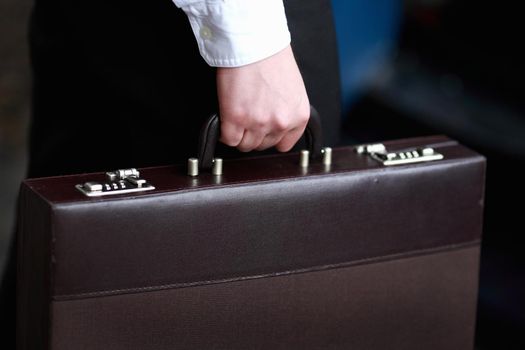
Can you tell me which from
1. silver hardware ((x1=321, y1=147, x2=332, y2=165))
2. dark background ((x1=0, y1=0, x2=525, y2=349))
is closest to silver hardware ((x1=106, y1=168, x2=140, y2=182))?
silver hardware ((x1=321, y1=147, x2=332, y2=165))

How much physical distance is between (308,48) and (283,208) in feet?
0.68

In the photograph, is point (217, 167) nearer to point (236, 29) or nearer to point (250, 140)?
point (250, 140)

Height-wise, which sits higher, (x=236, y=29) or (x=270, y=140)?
(x=236, y=29)

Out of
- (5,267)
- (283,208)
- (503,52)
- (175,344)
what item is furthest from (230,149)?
(503,52)

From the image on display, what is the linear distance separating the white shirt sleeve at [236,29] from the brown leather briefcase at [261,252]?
0.24 feet

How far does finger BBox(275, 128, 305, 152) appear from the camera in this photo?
105 centimetres

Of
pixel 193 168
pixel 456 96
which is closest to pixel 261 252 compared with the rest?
pixel 193 168

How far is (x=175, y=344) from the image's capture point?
99 centimetres

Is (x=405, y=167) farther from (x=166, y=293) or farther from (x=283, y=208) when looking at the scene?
(x=166, y=293)

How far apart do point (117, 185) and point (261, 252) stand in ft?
0.57

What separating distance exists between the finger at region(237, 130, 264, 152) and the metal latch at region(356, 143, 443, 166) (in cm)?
16

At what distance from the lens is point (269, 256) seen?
1.03m

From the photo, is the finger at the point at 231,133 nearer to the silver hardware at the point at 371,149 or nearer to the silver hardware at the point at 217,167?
the silver hardware at the point at 217,167

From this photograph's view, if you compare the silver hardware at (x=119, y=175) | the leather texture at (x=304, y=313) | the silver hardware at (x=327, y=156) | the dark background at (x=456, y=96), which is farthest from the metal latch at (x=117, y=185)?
the dark background at (x=456, y=96)
